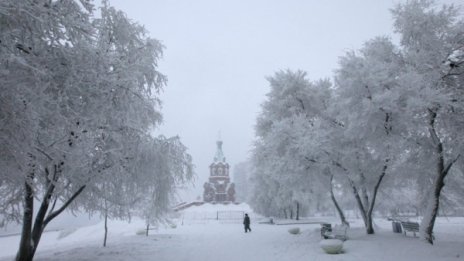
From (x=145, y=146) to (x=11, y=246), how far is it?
2457 centimetres

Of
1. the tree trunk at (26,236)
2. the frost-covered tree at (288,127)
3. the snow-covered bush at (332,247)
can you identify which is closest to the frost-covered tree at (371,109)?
the frost-covered tree at (288,127)

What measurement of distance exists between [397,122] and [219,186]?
201ft

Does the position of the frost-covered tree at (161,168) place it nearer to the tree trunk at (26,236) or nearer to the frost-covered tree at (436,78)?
the tree trunk at (26,236)

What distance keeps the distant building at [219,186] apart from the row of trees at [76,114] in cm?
5828

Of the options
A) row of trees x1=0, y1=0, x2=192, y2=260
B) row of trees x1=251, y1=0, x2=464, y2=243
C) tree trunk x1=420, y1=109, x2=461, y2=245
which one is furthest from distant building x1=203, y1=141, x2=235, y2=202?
tree trunk x1=420, y1=109, x2=461, y2=245

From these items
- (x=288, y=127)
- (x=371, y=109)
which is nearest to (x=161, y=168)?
(x=288, y=127)

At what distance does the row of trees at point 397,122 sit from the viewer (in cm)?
1260

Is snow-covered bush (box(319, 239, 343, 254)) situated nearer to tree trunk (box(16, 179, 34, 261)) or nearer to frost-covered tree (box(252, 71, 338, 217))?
frost-covered tree (box(252, 71, 338, 217))

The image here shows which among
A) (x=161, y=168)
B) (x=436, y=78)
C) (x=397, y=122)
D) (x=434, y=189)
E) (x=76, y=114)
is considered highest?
(x=436, y=78)

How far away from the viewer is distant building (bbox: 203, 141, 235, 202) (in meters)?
71.1

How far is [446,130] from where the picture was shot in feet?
42.4

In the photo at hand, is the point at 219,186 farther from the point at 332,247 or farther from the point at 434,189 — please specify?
the point at 332,247

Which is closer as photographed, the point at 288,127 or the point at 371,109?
the point at 371,109

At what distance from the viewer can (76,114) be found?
19.6 ft
